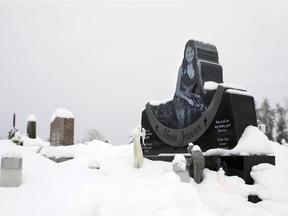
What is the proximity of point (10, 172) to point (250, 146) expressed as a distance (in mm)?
8030

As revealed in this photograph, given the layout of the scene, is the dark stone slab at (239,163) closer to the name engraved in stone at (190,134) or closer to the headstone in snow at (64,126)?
the name engraved in stone at (190,134)

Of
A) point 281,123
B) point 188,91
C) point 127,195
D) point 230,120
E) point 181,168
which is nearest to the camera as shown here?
point 127,195

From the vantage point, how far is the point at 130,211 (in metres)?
4.95

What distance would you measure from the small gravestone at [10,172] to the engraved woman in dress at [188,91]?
8.81m

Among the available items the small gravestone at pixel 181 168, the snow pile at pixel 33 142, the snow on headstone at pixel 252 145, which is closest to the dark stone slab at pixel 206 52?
the snow on headstone at pixel 252 145

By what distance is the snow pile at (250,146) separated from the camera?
11000 millimetres

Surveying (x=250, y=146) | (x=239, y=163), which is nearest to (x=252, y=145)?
(x=250, y=146)

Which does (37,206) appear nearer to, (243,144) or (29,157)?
(29,157)

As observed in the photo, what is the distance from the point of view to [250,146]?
11.1 metres

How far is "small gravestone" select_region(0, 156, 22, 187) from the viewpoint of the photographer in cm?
583

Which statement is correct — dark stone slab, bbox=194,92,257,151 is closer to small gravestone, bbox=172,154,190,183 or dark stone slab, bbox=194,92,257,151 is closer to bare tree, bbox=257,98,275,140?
small gravestone, bbox=172,154,190,183

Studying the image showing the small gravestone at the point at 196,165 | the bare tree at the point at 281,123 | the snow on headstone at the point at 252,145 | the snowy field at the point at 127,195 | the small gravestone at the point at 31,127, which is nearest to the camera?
the snowy field at the point at 127,195

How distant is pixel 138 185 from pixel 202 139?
712 centimetres

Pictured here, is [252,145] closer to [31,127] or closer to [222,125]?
[222,125]
